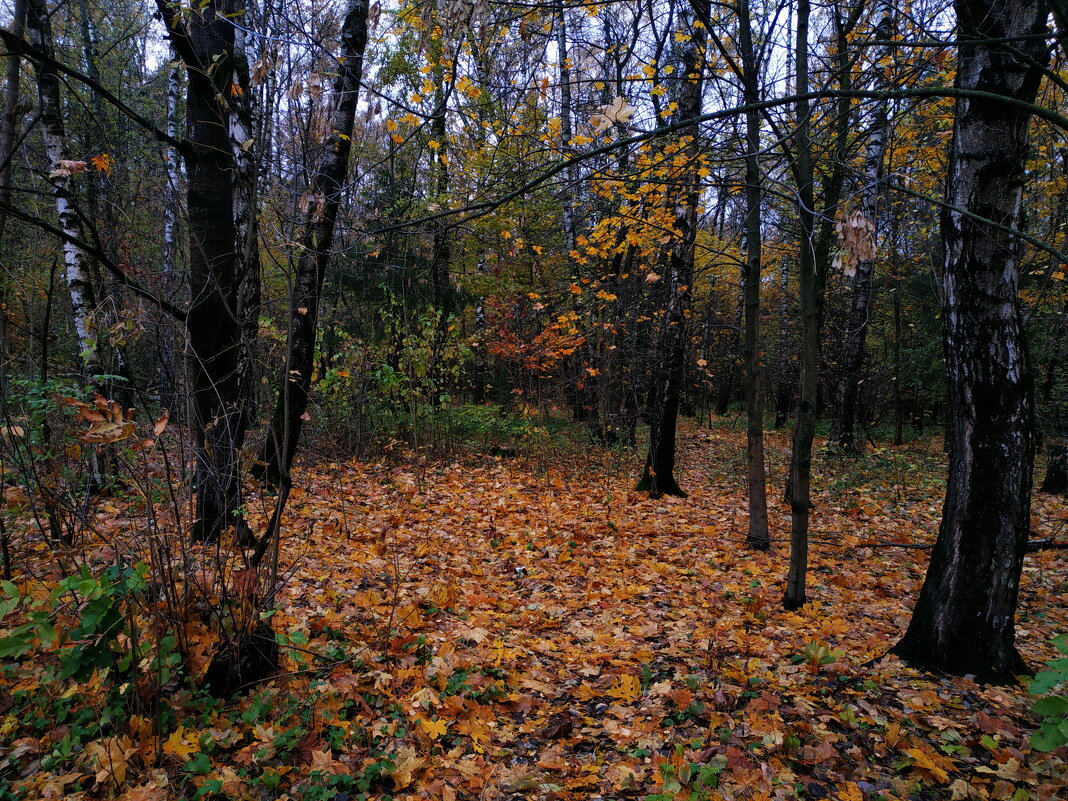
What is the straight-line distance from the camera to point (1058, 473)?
8.72 m

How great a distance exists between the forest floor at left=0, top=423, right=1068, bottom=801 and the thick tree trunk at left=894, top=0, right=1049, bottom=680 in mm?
417

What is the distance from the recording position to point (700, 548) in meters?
6.13

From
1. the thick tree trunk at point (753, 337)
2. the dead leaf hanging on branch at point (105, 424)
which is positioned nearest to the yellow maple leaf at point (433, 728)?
the dead leaf hanging on branch at point (105, 424)

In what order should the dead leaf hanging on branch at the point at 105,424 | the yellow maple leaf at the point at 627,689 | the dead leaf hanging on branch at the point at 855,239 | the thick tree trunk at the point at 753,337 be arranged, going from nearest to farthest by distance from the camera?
the dead leaf hanging on branch at the point at 855,239 → the dead leaf hanging on branch at the point at 105,424 → the yellow maple leaf at the point at 627,689 → the thick tree trunk at the point at 753,337

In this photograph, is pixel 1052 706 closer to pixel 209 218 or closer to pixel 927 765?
pixel 927 765

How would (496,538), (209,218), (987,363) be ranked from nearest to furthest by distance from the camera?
(987,363) → (209,218) → (496,538)

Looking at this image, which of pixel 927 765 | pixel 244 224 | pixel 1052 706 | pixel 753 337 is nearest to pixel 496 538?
pixel 753 337

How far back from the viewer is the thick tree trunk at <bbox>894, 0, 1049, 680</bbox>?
3.10 metres

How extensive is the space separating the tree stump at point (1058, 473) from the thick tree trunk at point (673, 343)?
6.16 m

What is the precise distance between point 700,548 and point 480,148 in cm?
483

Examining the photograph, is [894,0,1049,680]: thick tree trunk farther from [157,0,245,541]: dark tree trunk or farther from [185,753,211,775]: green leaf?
[157,0,245,541]: dark tree trunk

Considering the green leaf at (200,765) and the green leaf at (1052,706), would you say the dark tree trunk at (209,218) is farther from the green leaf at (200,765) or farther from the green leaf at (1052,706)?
the green leaf at (1052,706)

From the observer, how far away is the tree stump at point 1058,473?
8.58m

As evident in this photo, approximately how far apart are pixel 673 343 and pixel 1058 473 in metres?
6.91
